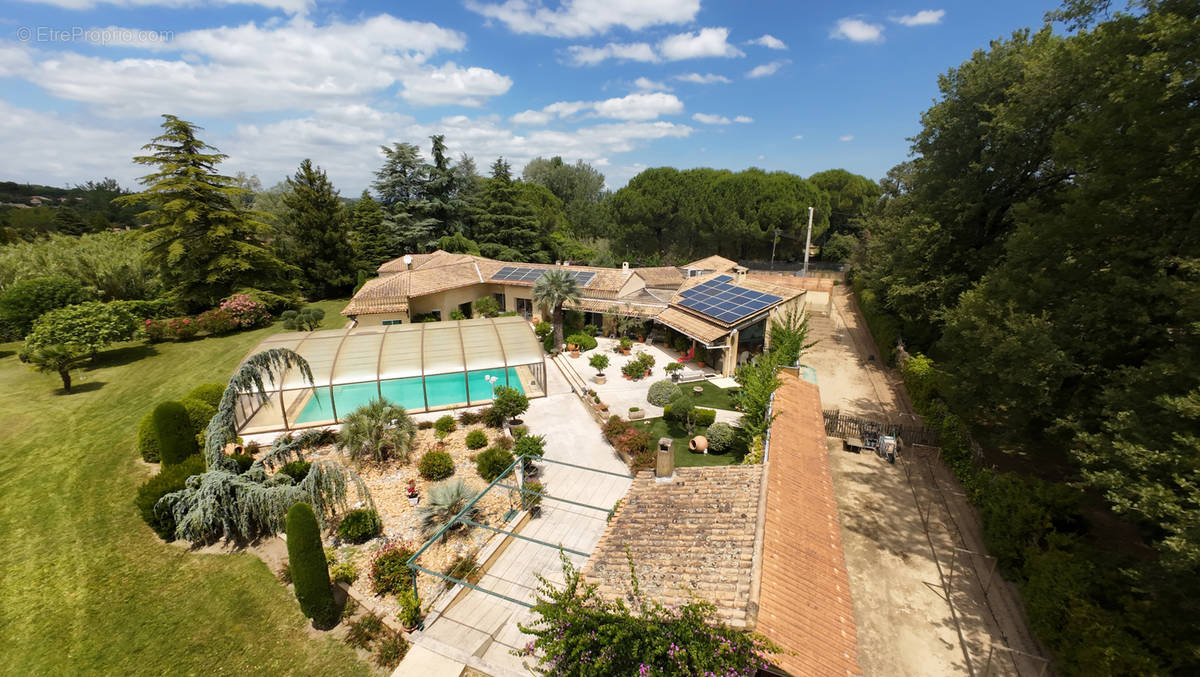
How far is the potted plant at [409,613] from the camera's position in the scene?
34.6 feet

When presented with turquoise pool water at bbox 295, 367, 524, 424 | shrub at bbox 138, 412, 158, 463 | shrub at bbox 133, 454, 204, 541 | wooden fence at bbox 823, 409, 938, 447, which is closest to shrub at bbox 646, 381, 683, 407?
turquoise pool water at bbox 295, 367, 524, 424

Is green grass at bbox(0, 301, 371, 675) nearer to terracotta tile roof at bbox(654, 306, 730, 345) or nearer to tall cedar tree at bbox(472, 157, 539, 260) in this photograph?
terracotta tile roof at bbox(654, 306, 730, 345)

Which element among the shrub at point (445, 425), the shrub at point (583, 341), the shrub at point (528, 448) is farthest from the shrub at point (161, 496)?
the shrub at point (583, 341)

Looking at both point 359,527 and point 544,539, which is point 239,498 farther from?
point 544,539

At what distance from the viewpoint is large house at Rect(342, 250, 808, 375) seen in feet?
90.9

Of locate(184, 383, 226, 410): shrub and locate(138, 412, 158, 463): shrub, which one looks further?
locate(184, 383, 226, 410): shrub

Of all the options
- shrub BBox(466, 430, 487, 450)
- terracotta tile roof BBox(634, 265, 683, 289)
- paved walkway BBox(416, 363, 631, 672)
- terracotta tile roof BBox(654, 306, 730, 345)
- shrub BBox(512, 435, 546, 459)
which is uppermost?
terracotta tile roof BBox(634, 265, 683, 289)

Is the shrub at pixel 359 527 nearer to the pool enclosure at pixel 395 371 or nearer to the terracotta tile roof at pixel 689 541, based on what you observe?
the pool enclosure at pixel 395 371

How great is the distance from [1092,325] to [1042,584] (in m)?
7.88

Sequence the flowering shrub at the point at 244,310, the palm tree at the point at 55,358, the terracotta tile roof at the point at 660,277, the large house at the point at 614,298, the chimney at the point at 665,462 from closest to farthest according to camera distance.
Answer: the chimney at the point at 665,462 → the palm tree at the point at 55,358 → the large house at the point at 614,298 → the flowering shrub at the point at 244,310 → the terracotta tile roof at the point at 660,277

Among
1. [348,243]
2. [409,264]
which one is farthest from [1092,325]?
[348,243]

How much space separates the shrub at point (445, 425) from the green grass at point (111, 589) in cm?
770

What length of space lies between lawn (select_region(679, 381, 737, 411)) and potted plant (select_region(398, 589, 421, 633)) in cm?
1569

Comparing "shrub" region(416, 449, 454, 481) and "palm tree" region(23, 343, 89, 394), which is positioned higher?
"palm tree" region(23, 343, 89, 394)
